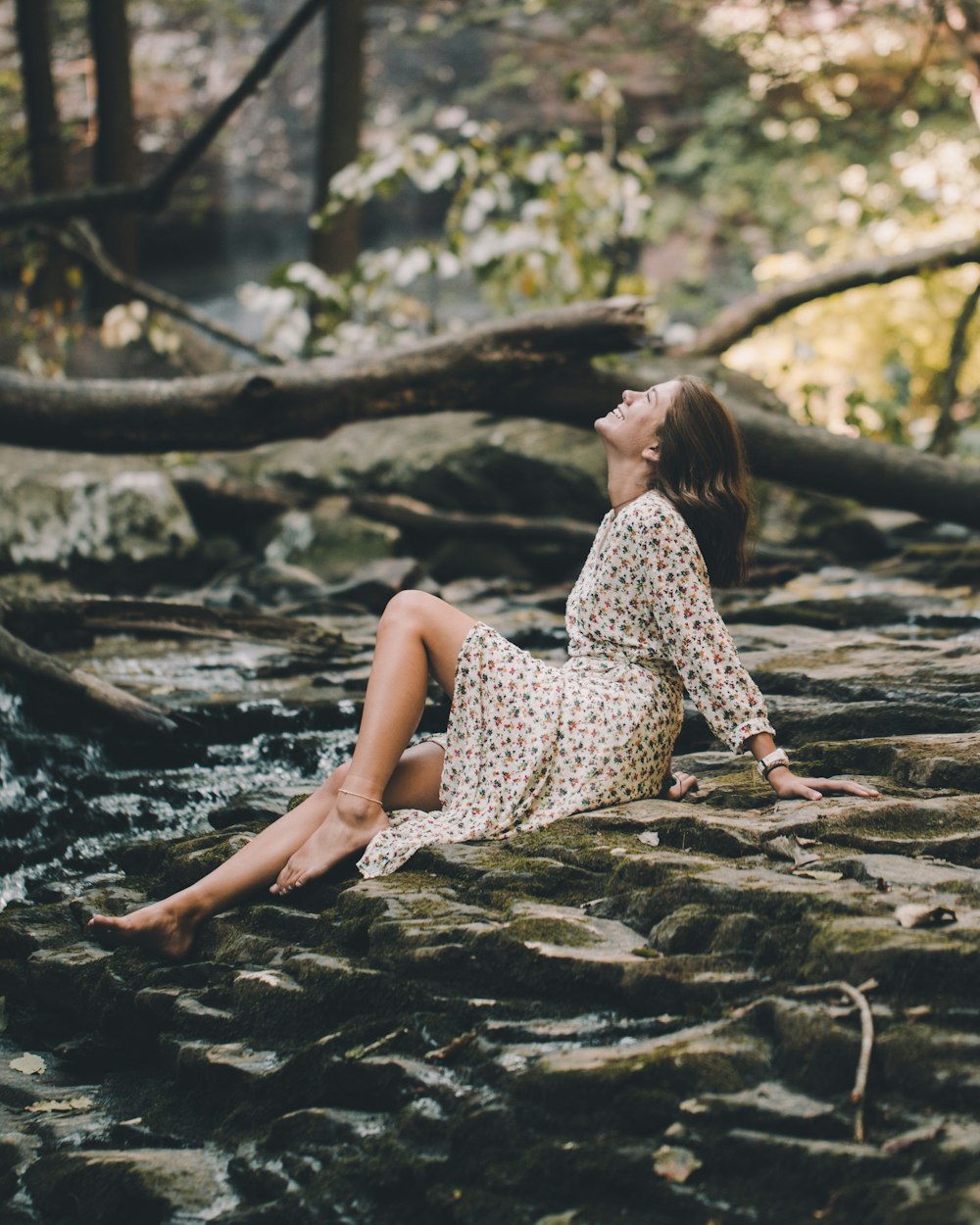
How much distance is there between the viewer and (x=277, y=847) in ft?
10.2

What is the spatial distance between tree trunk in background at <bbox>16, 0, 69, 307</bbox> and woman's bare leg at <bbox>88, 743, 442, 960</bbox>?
279 inches

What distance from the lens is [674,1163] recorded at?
195 cm

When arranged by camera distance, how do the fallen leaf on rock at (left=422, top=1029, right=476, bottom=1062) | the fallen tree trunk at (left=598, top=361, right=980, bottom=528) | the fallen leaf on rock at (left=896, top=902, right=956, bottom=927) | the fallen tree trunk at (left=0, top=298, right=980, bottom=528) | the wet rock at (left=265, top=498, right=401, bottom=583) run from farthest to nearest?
the wet rock at (left=265, top=498, right=401, bottom=583), the fallen tree trunk at (left=598, top=361, right=980, bottom=528), the fallen tree trunk at (left=0, top=298, right=980, bottom=528), the fallen leaf on rock at (left=422, top=1029, right=476, bottom=1062), the fallen leaf on rock at (left=896, top=902, right=956, bottom=927)

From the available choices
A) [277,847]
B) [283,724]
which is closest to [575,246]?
[283,724]

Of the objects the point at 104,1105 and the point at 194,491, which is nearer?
the point at 104,1105

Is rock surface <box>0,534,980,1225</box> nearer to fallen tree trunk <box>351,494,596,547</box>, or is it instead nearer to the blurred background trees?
fallen tree trunk <box>351,494,596,547</box>

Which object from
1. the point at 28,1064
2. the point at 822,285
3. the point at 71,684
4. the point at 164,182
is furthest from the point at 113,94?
the point at 28,1064

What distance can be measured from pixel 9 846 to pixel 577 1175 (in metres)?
2.58

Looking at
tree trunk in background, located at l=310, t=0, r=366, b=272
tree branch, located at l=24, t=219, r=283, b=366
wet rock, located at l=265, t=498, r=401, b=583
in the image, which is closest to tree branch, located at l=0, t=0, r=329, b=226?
tree branch, located at l=24, t=219, r=283, b=366

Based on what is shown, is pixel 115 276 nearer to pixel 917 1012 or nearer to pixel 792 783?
pixel 792 783

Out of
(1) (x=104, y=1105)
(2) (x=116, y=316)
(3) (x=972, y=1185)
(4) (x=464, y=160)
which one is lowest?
(1) (x=104, y=1105)

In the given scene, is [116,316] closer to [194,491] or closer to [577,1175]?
[194,491]

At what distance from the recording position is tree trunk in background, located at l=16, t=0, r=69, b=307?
9.23 meters

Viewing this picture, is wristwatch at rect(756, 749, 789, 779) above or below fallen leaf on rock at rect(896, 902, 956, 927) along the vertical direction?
above
